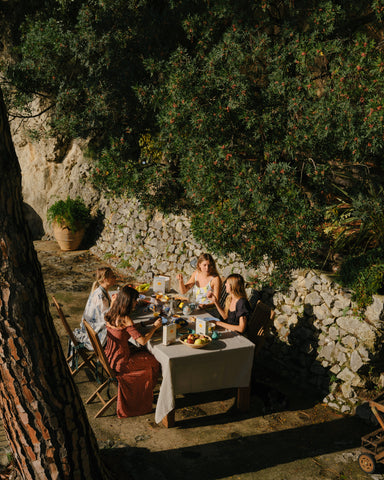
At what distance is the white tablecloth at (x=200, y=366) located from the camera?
17.0 feet

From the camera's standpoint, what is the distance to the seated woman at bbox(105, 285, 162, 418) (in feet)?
17.6

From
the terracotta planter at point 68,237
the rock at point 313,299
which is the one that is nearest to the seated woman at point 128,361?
the rock at point 313,299

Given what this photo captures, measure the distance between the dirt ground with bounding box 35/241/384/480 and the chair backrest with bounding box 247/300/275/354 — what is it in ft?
2.06

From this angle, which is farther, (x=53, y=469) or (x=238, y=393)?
(x=238, y=393)

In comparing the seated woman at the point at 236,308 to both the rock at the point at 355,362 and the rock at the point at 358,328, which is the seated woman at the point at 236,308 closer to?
the rock at the point at 358,328

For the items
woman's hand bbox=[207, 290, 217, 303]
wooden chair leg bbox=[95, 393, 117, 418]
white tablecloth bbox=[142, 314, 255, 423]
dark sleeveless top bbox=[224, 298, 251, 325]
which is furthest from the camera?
woman's hand bbox=[207, 290, 217, 303]

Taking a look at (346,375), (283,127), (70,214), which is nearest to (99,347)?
(346,375)

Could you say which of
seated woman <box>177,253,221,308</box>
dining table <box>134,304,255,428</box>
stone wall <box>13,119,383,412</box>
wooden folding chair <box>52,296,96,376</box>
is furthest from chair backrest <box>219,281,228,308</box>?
wooden folding chair <box>52,296,96,376</box>

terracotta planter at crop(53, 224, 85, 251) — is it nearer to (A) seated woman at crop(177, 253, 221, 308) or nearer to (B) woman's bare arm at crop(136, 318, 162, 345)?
(A) seated woman at crop(177, 253, 221, 308)

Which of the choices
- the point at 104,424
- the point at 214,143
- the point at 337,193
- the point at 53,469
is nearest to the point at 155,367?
the point at 104,424

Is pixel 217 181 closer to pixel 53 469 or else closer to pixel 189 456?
pixel 189 456

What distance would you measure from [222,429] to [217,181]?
371cm

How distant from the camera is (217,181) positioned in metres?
7.11

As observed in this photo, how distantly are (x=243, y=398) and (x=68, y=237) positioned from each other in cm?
876
